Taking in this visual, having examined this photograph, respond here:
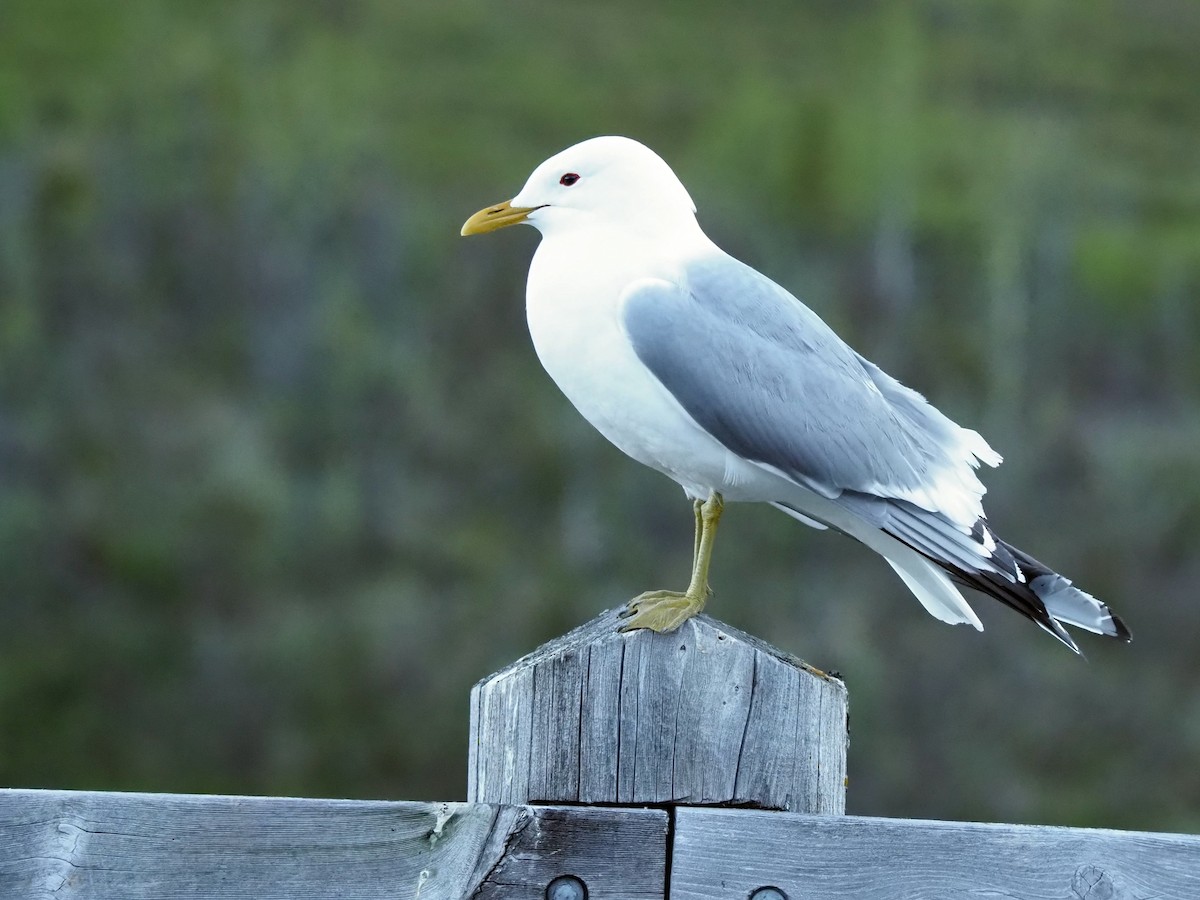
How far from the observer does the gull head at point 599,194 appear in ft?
6.27

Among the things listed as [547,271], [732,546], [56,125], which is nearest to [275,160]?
[56,125]

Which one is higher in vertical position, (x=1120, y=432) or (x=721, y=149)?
(x=721, y=149)

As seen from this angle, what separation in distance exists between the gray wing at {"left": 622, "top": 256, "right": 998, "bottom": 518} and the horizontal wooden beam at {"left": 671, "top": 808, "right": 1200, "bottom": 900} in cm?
70

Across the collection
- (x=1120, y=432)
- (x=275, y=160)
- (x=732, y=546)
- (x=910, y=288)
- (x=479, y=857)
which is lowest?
(x=479, y=857)

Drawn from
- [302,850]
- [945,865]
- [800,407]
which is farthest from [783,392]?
[302,850]

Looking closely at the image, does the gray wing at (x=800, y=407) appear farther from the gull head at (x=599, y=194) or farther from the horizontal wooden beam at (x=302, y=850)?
the horizontal wooden beam at (x=302, y=850)

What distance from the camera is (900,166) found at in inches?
327

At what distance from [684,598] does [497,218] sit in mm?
672

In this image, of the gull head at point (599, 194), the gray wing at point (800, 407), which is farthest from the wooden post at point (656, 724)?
the gull head at point (599, 194)

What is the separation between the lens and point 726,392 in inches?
70.3

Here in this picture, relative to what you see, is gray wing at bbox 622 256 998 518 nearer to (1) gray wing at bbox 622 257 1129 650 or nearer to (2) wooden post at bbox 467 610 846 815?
(1) gray wing at bbox 622 257 1129 650

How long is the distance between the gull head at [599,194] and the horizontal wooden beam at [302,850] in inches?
40.0

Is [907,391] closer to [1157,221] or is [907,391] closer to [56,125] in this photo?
[1157,221]

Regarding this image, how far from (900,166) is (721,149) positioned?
98cm
